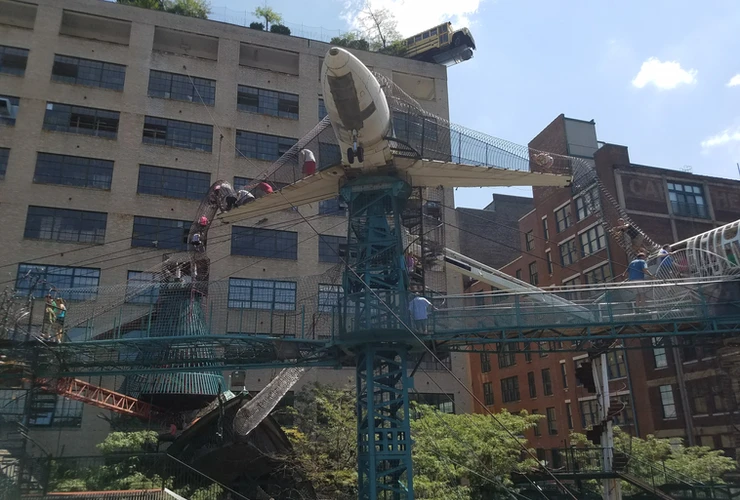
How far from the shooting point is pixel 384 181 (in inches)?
793

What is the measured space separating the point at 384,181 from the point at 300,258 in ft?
66.8

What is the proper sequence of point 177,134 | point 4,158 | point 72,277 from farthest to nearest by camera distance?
point 177,134
point 4,158
point 72,277

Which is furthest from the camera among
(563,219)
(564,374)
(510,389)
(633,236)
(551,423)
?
(510,389)

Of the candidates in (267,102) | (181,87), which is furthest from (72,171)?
(267,102)

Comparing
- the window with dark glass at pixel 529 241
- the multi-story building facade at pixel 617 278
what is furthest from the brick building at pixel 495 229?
the multi-story building facade at pixel 617 278

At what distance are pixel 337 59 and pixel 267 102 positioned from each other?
27.4 metres

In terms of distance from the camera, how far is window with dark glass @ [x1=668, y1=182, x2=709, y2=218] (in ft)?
149

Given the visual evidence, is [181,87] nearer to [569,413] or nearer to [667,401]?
[569,413]

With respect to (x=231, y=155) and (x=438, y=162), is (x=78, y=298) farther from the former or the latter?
(x=438, y=162)

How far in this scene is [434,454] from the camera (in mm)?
23750

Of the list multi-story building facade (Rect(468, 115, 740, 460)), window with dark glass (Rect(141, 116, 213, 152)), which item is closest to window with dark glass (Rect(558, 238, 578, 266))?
multi-story building facade (Rect(468, 115, 740, 460))

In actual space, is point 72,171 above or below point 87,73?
below

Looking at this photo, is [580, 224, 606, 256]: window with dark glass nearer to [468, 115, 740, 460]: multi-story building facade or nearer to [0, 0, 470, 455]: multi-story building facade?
[468, 115, 740, 460]: multi-story building facade

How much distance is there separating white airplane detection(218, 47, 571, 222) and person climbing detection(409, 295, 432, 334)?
4.32 m
